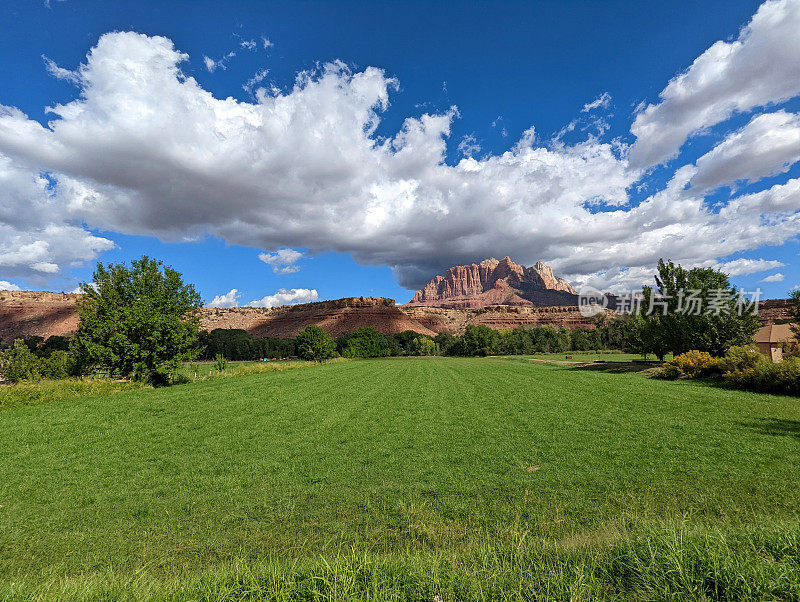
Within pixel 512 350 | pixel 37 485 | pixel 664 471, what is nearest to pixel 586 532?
pixel 664 471

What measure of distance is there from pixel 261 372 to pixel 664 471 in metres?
40.2

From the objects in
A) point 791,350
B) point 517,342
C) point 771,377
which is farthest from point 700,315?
point 517,342

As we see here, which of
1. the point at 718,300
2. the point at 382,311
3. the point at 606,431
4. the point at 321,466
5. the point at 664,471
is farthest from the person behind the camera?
the point at 382,311

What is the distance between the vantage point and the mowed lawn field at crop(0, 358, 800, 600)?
3250mm

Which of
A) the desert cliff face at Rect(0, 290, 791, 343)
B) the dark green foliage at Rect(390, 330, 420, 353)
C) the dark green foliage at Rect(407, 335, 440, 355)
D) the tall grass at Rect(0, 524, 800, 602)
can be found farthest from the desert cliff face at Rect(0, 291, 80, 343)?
the tall grass at Rect(0, 524, 800, 602)

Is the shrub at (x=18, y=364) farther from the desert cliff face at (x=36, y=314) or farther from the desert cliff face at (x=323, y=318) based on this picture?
the desert cliff face at (x=36, y=314)

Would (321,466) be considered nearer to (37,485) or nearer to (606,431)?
(37,485)

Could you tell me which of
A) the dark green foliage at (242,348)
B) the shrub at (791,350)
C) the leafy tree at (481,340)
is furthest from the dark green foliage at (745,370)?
the dark green foliage at (242,348)

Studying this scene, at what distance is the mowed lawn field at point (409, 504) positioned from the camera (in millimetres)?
3250

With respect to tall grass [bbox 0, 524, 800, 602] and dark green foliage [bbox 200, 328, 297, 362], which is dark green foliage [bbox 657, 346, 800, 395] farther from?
dark green foliage [bbox 200, 328, 297, 362]

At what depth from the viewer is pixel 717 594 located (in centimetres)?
276

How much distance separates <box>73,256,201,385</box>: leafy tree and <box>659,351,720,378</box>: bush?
123 feet

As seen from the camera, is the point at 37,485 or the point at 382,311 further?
the point at 382,311

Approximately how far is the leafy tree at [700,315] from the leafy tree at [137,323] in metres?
43.4
